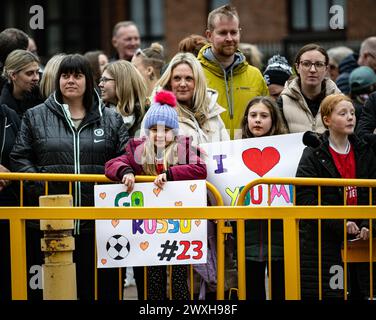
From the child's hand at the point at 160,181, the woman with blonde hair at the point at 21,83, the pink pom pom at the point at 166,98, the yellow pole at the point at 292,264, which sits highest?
the woman with blonde hair at the point at 21,83

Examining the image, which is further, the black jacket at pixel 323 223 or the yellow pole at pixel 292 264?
the black jacket at pixel 323 223

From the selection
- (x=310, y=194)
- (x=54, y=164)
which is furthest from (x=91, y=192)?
(x=310, y=194)

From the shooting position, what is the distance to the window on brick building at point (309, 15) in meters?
28.6

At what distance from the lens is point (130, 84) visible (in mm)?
9492

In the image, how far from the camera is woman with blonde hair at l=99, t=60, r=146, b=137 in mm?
9420

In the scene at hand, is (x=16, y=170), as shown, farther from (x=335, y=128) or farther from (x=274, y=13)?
(x=274, y=13)

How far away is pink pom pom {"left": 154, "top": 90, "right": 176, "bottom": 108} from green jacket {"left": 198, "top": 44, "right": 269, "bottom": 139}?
127cm

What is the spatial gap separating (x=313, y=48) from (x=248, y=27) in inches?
767

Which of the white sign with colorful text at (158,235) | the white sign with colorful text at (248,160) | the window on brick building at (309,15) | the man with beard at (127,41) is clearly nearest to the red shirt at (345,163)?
the white sign with colorful text at (248,160)

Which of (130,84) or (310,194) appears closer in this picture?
(310,194)

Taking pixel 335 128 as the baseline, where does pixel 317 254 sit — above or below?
below

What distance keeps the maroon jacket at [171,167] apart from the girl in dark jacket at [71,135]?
482 millimetres

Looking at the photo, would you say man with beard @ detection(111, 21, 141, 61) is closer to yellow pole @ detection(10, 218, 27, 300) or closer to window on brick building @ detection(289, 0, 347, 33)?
yellow pole @ detection(10, 218, 27, 300)

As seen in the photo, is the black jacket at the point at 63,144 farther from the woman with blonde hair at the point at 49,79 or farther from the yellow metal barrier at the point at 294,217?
the yellow metal barrier at the point at 294,217
